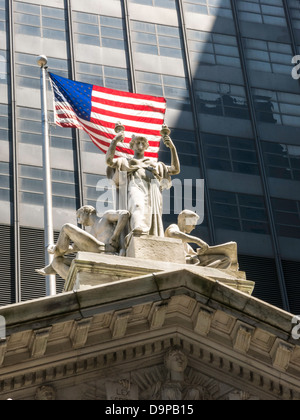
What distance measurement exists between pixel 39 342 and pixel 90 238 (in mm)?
3908

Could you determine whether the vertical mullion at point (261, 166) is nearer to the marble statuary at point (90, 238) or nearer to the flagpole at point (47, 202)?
the flagpole at point (47, 202)

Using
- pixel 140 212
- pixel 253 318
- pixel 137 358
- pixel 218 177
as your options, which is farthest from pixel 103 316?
pixel 218 177

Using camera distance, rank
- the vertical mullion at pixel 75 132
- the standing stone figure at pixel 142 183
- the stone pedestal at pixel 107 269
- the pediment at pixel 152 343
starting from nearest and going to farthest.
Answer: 1. the pediment at pixel 152 343
2. the stone pedestal at pixel 107 269
3. the standing stone figure at pixel 142 183
4. the vertical mullion at pixel 75 132

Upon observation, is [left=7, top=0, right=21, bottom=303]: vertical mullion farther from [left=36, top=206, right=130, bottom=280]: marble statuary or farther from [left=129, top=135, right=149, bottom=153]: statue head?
[left=36, top=206, right=130, bottom=280]: marble statuary

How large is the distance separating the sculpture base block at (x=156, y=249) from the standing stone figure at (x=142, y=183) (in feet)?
0.89

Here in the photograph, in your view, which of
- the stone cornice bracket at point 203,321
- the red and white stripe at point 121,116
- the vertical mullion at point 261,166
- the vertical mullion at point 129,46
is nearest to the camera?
the stone cornice bracket at point 203,321

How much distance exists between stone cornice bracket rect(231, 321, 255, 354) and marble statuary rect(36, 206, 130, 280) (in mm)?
3556

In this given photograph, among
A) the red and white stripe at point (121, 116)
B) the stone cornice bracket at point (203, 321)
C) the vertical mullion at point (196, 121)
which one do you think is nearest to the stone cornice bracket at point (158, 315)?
the stone cornice bracket at point (203, 321)

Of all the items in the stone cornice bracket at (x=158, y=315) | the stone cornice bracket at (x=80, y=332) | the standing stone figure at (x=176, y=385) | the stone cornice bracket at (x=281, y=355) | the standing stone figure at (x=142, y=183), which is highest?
the standing stone figure at (x=142, y=183)

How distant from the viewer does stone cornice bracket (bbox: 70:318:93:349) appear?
63.9 feet

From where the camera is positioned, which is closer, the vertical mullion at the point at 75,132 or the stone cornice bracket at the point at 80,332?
the stone cornice bracket at the point at 80,332

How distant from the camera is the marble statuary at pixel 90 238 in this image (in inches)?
895

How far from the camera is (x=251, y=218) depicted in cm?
4759

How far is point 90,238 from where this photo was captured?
2272cm
